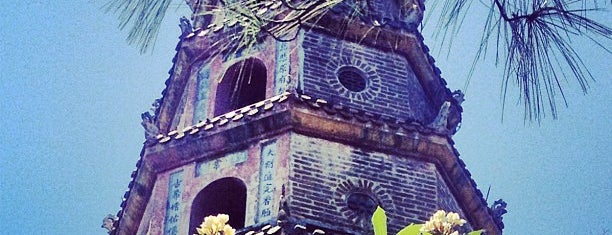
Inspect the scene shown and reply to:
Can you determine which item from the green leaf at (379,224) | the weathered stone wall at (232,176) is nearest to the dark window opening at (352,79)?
the weathered stone wall at (232,176)

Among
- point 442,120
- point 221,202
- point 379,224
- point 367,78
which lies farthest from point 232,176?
point 379,224

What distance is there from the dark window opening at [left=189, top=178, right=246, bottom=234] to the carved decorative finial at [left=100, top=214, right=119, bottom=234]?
5.64ft

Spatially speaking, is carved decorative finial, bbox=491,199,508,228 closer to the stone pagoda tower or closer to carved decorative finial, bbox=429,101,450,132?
the stone pagoda tower

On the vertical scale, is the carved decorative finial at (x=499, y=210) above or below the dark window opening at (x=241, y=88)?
below

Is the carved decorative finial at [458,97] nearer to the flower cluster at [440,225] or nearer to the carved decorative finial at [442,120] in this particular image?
the carved decorative finial at [442,120]

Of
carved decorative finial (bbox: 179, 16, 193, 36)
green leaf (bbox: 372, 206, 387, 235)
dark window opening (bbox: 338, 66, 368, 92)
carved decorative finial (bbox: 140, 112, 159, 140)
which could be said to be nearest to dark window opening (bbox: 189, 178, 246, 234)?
carved decorative finial (bbox: 140, 112, 159, 140)

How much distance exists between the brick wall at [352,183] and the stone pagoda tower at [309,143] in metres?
0.01

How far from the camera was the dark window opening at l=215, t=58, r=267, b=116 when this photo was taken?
14.3 meters

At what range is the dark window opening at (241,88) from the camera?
46.9ft

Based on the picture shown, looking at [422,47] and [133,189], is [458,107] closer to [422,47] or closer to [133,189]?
[422,47]

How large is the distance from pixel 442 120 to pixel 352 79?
1.42 metres

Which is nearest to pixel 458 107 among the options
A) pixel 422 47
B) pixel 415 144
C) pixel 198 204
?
Answer: pixel 422 47

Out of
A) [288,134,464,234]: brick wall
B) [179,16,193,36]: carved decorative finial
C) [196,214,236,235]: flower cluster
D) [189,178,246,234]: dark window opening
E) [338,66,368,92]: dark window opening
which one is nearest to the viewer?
[196,214,236,235]: flower cluster

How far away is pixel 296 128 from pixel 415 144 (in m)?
1.42
